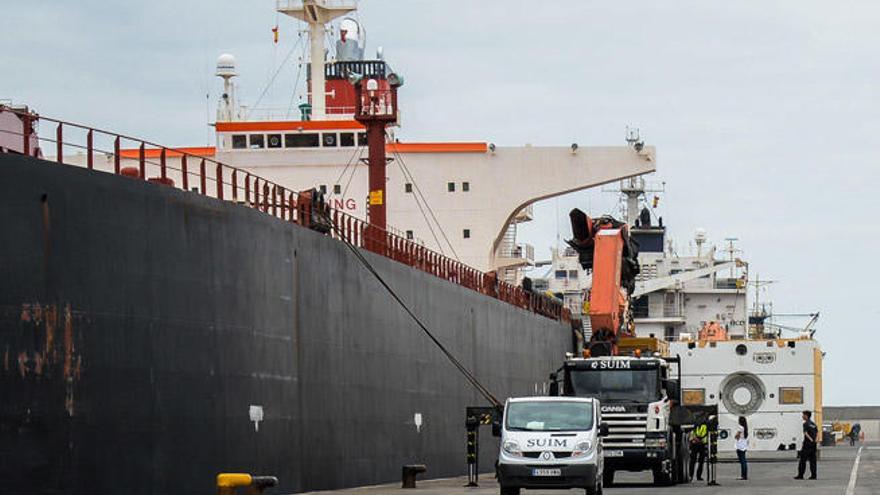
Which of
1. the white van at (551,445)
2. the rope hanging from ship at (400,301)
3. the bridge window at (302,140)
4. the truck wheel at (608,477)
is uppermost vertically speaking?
the bridge window at (302,140)

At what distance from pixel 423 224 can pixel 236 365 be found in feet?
77.0

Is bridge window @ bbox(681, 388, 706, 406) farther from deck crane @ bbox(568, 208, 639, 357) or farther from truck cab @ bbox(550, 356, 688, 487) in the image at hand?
truck cab @ bbox(550, 356, 688, 487)

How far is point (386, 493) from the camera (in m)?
28.3

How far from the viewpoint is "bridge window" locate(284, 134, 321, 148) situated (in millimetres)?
47594

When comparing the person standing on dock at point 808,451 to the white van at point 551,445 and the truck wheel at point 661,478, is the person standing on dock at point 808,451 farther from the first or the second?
the white van at point 551,445

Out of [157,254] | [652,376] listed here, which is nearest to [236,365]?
[157,254]

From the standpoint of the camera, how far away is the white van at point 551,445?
82.9ft

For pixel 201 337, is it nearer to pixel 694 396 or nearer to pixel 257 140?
pixel 694 396

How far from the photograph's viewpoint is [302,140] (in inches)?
1876

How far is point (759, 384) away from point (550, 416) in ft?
53.8

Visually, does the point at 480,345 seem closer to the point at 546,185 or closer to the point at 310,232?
the point at 546,185

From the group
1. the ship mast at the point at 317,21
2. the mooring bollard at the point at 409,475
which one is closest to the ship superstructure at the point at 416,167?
the ship mast at the point at 317,21

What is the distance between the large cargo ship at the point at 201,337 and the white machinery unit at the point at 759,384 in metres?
5.37

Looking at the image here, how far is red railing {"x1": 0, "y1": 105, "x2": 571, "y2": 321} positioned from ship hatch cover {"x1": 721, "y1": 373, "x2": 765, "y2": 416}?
6693 mm
